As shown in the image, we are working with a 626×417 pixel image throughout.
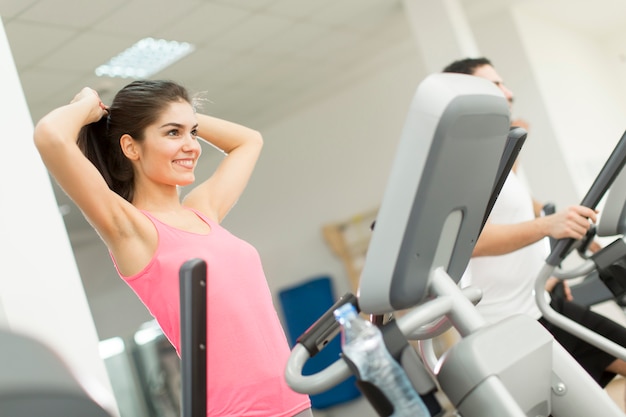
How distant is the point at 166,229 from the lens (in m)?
1.41

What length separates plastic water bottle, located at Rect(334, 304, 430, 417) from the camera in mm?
917

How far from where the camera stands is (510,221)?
2.06 meters

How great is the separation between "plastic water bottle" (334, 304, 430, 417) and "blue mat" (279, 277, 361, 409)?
19.4 ft

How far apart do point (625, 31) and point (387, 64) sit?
8.24ft

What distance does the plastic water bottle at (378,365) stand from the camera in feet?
3.01

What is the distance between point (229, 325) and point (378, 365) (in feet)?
1.62

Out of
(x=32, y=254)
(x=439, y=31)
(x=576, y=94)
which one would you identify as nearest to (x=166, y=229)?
(x=32, y=254)

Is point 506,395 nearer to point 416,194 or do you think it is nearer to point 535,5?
point 416,194

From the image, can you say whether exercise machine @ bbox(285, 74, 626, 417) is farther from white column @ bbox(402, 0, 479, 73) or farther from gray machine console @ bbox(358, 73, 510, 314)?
white column @ bbox(402, 0, 479, 73)

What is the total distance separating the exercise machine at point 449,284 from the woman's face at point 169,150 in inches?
24.0

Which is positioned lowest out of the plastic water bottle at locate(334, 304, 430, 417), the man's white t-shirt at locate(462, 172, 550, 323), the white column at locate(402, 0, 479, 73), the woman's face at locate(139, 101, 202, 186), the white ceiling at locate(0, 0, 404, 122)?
the man's white t-shirt at locate(462, 172, 550, 323)

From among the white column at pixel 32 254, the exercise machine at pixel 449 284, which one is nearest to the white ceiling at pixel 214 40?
the white column at pixel 32 254

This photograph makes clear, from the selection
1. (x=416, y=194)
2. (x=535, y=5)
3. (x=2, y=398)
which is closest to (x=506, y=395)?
(x=416, y=194)

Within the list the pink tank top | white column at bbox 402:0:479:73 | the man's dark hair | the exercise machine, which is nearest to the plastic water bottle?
the exercise machine
